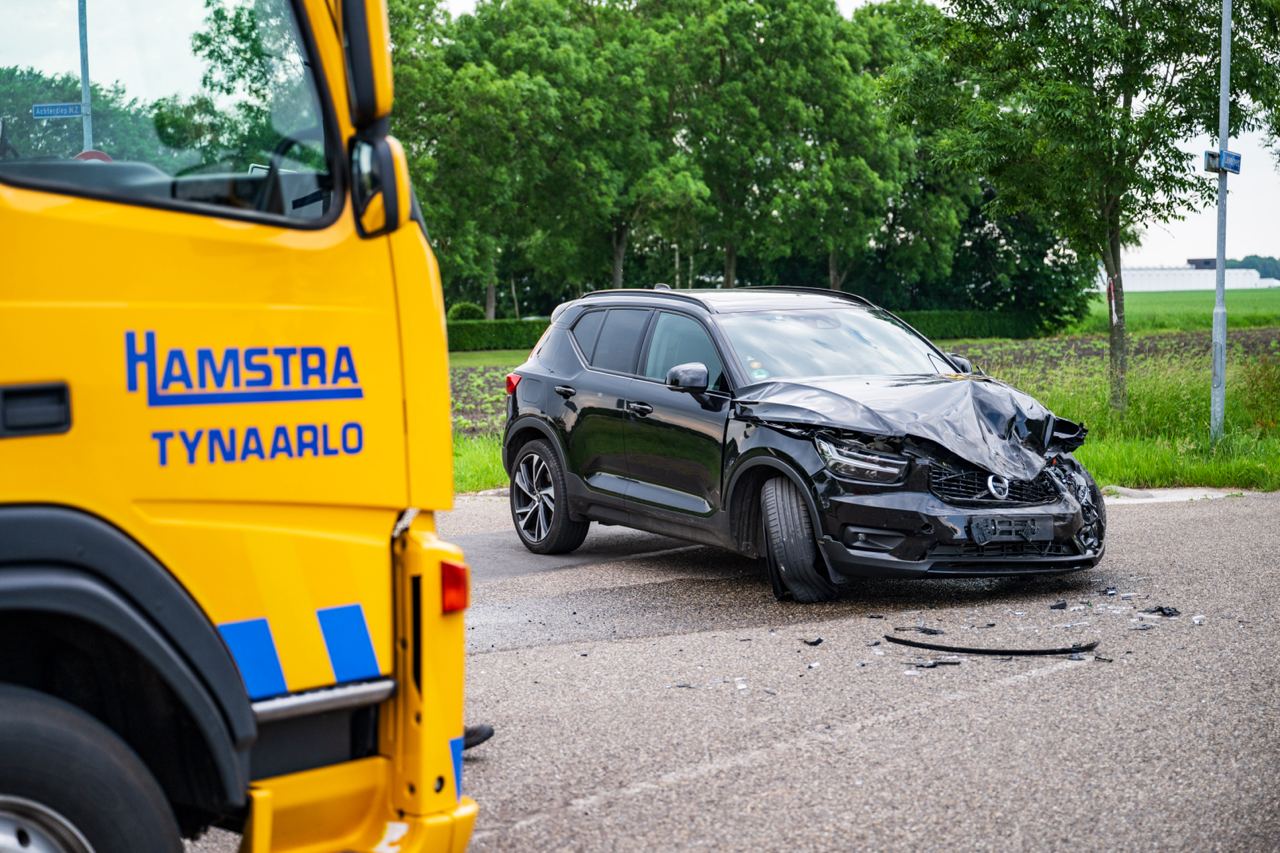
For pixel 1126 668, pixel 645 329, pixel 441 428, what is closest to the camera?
pixel 441 428

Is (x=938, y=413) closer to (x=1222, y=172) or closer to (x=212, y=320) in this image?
(x=212, y=320)

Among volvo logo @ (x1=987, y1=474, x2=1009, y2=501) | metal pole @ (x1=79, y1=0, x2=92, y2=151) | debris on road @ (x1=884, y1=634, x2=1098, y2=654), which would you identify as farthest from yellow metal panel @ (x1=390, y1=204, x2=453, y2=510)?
volvo logo @ (x1=987, y1=474, x2=1009, y2=501)

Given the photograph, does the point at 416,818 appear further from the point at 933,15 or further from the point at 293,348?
the point at 933,15

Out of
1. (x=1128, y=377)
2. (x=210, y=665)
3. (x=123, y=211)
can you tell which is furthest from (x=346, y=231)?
(x=1128, y=377)

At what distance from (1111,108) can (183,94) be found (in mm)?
15166

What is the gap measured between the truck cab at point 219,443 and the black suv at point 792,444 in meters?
4.64

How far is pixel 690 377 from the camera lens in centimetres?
873

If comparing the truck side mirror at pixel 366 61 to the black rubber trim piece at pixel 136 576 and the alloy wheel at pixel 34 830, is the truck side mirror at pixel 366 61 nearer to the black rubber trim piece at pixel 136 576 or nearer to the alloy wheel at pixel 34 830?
the black rubber trim piece at pixel 136 576

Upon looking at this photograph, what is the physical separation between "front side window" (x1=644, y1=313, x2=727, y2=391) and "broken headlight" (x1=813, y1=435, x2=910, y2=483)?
1.21m

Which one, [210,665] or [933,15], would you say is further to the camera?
[933,15]

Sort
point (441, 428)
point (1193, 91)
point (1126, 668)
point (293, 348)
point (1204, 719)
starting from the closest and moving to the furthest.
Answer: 1. point (293, 348)
2. point (441, 428)
3. point (1204, 719)
4. point (1126, 668)
5. point (1193, 91)

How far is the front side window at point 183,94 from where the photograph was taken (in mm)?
3270

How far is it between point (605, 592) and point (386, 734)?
539cm

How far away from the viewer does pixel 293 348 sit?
326 centimetres
